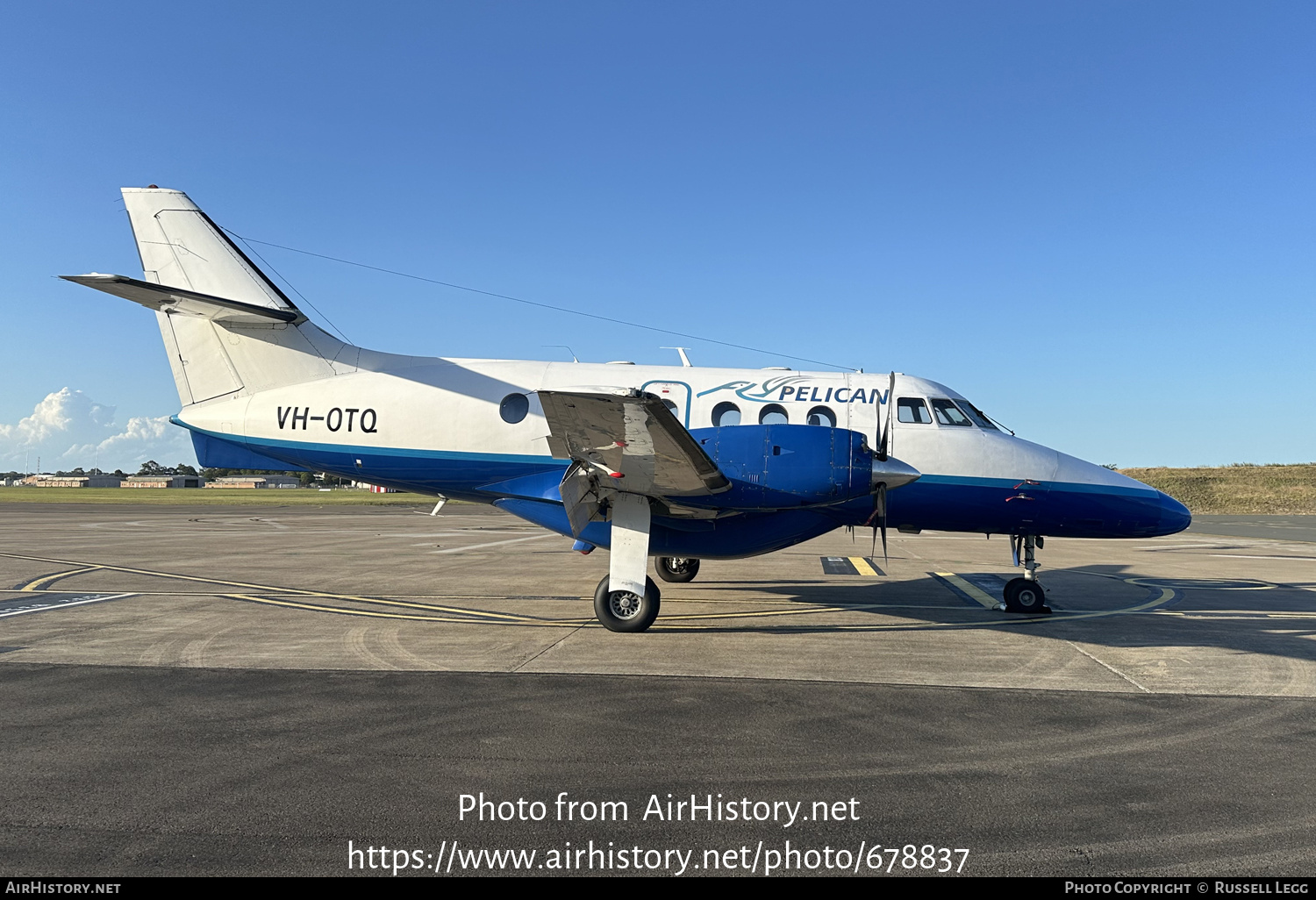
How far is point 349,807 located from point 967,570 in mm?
17113

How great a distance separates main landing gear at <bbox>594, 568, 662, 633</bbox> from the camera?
9.83 meters

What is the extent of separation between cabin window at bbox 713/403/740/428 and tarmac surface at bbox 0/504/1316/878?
3.05m

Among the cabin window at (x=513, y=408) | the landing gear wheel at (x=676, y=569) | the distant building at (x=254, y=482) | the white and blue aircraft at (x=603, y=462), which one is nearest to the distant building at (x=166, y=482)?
the distant building at (x=254, y=482)

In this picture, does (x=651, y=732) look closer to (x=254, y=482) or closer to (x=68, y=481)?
(x=254, y=482)

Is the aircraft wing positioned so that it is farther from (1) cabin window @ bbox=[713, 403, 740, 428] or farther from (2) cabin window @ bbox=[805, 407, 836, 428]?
(2) cabin window @ bbox=[805, 407, 836, 428]

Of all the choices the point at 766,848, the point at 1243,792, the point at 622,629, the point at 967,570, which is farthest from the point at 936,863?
the point at 967,570

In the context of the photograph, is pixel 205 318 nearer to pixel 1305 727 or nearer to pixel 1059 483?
pixel 1059 483

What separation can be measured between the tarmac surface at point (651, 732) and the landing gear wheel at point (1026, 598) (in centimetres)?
25

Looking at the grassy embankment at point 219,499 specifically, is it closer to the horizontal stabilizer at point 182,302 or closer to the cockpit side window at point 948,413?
the horizontal stabilizer at point 182,302

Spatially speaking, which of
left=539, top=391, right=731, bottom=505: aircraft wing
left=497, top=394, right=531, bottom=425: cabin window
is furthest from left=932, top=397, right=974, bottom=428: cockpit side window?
left=497, top=394, right=531, bottom=425: cabin window

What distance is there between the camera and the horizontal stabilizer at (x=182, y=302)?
32.7 ft

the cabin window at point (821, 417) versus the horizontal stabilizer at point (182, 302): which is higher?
the horizontal stabilizer at point (182, 302)

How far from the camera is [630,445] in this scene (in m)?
9.02

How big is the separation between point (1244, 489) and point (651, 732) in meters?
83.9
